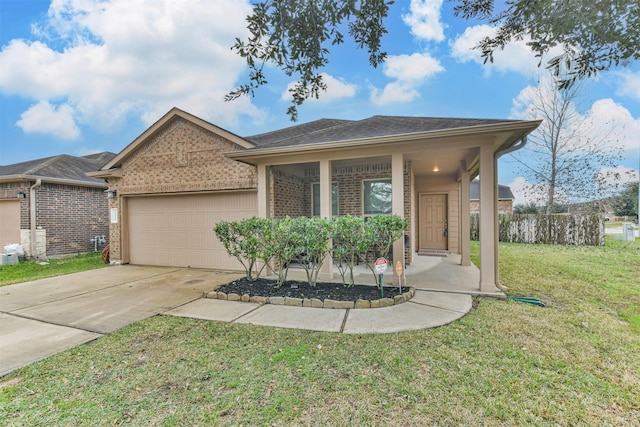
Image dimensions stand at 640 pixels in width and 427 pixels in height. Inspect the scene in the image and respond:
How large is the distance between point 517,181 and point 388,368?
19.7 meters

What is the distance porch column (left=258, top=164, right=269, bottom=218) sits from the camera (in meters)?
6.80

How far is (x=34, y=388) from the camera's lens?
2500mm

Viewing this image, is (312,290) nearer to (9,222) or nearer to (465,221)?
(465,221)

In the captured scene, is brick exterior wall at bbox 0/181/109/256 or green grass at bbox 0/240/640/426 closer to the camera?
green grass at bbox 0/240/640/426

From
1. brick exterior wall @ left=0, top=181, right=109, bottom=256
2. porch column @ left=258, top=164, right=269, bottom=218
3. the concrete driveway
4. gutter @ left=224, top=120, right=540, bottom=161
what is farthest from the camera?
brick exterior wall @ left=0, top=181, right=109, bottom=256

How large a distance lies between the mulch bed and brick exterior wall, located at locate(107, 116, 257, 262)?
9.28 ft

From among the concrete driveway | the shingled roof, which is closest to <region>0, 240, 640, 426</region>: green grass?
the concrete driveway

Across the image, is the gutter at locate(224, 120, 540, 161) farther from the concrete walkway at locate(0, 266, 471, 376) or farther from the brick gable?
the concrete walkway at locate(0, 266, 471, 376)

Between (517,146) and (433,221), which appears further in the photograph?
(433,221)

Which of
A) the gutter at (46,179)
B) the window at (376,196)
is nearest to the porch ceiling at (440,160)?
the window at (376,196)

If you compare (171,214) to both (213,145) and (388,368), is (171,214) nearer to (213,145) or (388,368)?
(213,145)

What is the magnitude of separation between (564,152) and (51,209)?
24481mm

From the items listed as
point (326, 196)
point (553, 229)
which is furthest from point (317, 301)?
point (553, 229)

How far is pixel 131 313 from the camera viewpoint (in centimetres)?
444
